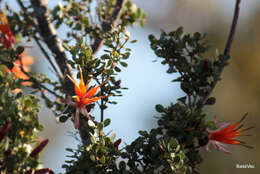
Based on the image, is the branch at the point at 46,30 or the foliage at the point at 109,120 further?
the branch at the point at 46,30

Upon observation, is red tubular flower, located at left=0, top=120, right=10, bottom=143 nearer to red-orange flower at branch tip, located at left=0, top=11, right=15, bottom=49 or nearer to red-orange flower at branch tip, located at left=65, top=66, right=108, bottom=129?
red-orange flower at branch tip, located at left=65, top=66, right=108, bottom=129

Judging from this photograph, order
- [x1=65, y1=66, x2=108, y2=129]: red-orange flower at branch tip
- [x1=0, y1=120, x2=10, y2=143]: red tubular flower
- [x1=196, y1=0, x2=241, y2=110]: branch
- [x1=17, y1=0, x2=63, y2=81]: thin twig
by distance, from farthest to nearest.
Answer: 1. [x1=17, y1=0, x2=63, y2=81]: thin twig
2. [x1=196, y1=0, x2=241, y2=110]: branch
3. [x1=65, y1=66, x2=108, y2=129]: red-orange flower at branch tip
4. [x1=0, y1=120, x2=10, y2=143]: red tubular flower

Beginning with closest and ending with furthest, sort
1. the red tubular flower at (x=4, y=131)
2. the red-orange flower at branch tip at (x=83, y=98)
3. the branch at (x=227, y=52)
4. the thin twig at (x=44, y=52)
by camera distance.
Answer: the red tubular flower at (x=4, y=131)
the red-orange flower at branch tip at (x=83, y=98)
the branch at (x=227, y=52)
the thin twig at (x=44, y=52)

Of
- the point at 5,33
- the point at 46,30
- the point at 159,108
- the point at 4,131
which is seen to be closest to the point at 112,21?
the point at 46,30

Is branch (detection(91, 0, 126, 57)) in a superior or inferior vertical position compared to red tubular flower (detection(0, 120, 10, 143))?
superior

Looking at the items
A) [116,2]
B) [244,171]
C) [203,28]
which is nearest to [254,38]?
[203,28]

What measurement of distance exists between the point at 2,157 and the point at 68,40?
0.91m

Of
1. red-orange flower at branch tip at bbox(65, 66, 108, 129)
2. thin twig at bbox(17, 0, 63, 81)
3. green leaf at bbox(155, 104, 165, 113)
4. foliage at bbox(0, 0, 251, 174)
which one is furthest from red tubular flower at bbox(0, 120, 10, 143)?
thin twig at bbox(17, 0, 63, 81)

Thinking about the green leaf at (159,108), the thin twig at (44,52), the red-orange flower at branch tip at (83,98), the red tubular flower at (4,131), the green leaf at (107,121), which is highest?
the thin twig at (44,52)

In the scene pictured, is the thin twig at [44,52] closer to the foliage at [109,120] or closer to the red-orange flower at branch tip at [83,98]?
the foliage at [109,120]

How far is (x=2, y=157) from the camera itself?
0.91 m

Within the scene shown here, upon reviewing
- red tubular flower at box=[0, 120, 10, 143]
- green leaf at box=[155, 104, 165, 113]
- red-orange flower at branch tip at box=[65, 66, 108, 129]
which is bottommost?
red tubular flower at box=[0, 120, 10, 143]

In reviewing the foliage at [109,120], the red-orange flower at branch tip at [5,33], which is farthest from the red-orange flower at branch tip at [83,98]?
the red-orange flower at branch tip at [5,33]

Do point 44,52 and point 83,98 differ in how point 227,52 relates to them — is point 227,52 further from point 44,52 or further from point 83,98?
point 44,52
